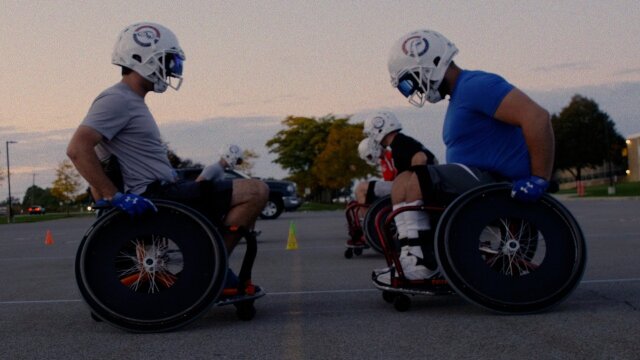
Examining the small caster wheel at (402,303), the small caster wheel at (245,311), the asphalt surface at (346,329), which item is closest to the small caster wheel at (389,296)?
the asphalt surface at (346,329)

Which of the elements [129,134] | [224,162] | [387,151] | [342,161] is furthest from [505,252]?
[342,161]

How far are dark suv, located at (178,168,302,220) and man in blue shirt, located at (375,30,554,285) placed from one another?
2057 centimetres

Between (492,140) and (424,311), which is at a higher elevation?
(492,140)

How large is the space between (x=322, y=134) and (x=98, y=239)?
327 feet

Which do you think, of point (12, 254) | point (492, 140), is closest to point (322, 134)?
point (12, 254)

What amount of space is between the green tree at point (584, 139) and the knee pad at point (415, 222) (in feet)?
302

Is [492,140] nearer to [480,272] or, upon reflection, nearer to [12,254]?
[480,272]

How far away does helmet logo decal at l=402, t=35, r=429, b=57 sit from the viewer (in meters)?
5.94

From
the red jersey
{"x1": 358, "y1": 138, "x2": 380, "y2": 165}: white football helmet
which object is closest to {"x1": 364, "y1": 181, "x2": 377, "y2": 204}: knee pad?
the red jersey

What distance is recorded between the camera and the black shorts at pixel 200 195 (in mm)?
5660

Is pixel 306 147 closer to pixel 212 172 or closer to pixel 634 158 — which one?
pixel 634 158

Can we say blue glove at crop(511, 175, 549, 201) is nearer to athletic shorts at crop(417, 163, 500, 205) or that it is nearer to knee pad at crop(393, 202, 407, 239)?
athletic shorts at crop(417, 163, 500, 205)

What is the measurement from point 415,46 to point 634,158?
103 meters

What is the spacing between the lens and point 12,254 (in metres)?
15.0
